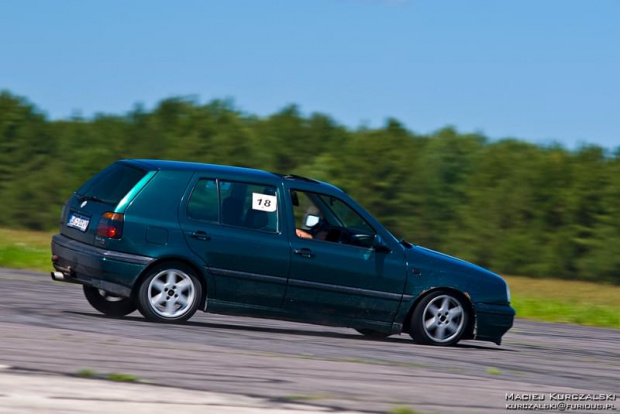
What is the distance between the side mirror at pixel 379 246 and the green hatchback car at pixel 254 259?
0.01m

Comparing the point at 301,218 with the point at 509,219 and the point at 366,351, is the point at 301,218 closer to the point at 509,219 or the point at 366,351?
the point at 366,351

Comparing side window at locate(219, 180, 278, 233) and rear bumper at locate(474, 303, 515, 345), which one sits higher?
side window at locate(219, 180, 278, 233)

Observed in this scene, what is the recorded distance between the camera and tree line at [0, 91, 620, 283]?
5253 cm

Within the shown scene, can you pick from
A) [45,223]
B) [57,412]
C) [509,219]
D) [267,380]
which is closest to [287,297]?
[267,380]

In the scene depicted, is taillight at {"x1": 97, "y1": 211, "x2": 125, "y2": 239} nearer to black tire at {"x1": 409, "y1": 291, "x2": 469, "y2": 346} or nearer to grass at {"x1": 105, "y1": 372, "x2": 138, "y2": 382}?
black tire at {"x1": 409, "y1": 291, "x2": 469, "y2": 346}

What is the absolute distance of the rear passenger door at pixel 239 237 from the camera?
452 inches

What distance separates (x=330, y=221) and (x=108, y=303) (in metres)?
Answer: 2.46

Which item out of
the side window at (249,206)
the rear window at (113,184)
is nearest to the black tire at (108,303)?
the rear window at (113,184)

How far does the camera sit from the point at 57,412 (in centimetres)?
636

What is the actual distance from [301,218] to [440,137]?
45.3 m

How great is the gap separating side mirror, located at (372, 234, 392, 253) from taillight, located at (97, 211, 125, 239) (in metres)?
2.52

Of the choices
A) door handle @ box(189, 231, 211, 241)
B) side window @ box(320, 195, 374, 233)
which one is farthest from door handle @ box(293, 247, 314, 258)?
door handle @ box(189, 231, 211, 241)

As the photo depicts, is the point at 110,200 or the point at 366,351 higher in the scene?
the point at 110,200

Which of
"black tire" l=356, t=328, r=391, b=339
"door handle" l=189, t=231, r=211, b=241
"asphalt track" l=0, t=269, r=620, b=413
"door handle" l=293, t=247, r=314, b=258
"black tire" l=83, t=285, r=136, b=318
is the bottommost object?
"asphalt track" l=0, t=269, r=620, b=413
